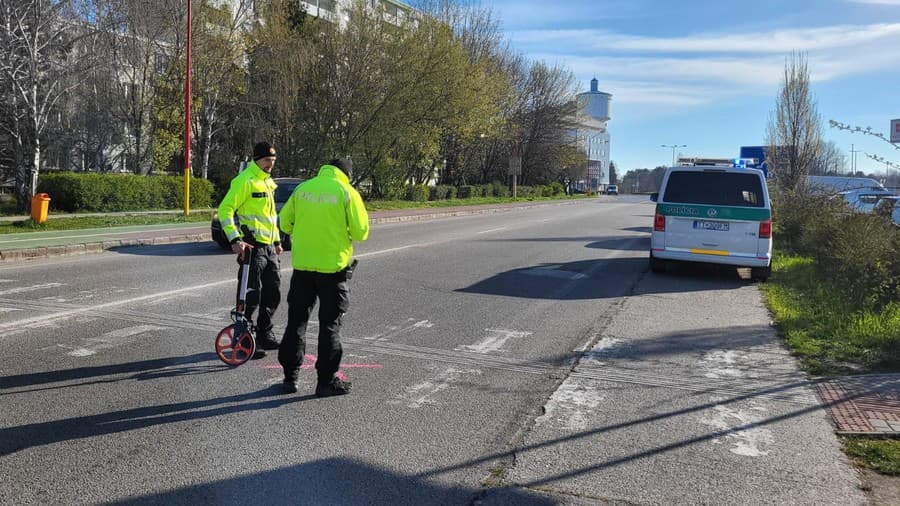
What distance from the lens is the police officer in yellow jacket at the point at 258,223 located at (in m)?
6.29

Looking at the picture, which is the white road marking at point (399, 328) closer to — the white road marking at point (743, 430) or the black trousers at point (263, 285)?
the black trousers at point (263, 285)

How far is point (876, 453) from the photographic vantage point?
4543mm

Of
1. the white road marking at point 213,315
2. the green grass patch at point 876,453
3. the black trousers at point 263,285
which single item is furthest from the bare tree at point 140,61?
the green grass patch at point 876,453

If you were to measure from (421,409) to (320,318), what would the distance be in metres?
1.04

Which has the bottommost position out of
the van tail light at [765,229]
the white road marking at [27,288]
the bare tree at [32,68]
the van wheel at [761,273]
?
the white road marking at [27,288]

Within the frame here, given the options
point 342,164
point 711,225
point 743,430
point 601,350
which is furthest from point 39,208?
point 743,430

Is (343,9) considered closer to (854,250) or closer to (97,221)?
(97,221)

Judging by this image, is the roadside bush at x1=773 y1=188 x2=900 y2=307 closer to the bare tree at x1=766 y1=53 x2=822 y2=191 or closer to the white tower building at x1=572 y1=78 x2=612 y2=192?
the bare tree at x1=766 y1=53 x2=822 y2=191

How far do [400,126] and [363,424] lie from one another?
34.0 metres

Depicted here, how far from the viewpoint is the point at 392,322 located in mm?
8219

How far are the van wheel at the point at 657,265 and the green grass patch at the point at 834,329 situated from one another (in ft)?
6.95

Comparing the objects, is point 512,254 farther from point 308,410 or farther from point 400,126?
point 400,126

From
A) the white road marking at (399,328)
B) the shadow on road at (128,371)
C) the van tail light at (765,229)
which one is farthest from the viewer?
the van tail light at (765,229)

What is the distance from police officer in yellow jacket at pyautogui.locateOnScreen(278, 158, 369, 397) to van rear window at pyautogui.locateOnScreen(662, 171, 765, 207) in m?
8.85
